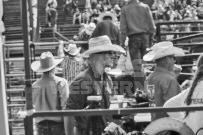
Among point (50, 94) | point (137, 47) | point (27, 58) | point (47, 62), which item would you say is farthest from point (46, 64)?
point (27, 58)

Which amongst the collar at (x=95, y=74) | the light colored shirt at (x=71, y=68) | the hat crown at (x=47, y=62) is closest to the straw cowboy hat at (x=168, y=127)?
the collar at (x=95, y=74)

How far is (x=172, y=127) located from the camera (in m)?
4.30

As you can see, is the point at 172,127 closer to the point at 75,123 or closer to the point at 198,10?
the point at 75,123

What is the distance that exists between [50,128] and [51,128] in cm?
2

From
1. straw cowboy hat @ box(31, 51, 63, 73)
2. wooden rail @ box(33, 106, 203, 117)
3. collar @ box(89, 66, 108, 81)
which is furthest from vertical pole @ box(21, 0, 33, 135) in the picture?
straw cowboy hat @ box(31, 51, 63, 73)

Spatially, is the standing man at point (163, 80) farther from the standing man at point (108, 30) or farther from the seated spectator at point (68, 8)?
the seated spectator at point (68, 8)

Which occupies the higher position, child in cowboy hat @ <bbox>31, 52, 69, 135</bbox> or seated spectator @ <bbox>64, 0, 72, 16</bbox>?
child in cowboy hat @ <bbox>31, 52, 69, 135</bbox>

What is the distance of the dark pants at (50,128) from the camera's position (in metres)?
6.84

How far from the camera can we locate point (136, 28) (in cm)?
1032

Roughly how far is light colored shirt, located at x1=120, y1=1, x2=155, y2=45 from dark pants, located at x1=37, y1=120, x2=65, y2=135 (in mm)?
3682

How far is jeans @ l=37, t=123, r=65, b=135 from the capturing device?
684 cm

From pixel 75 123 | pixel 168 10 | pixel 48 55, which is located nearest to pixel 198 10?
pixel 168 10

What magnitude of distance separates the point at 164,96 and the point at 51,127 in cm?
132

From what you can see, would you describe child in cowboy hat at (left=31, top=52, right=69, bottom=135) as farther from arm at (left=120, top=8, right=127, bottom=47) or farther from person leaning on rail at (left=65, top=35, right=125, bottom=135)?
arm at (left=120, top=8, right=127, bottom=47)
